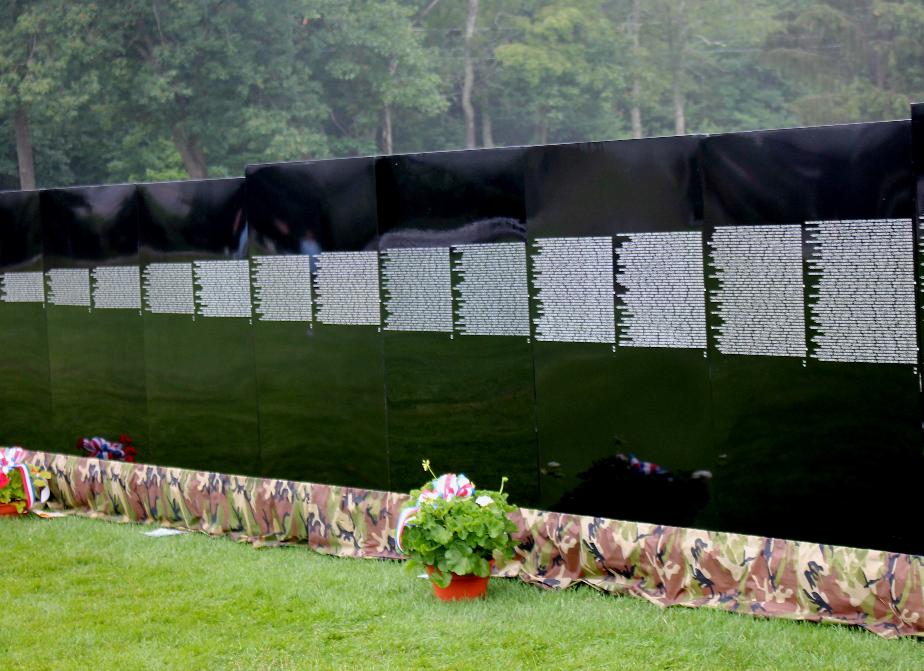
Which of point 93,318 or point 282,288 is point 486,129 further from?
point 282,288

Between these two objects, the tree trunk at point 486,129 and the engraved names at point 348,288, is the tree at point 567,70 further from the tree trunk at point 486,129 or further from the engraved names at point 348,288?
the engraved names at point 348,288

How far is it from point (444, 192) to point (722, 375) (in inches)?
92.7

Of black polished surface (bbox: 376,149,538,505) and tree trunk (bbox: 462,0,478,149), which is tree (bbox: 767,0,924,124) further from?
black polished surface (bbox: 376,149,538,505)

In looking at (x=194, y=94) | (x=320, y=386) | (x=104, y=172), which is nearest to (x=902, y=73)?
(x=194, y=94)

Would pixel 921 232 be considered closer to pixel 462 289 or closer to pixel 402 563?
pixel 462 289

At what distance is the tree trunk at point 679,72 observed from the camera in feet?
131

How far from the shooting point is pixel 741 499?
7.34 m

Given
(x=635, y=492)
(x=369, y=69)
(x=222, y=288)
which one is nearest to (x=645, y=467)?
(x=635, y=492)

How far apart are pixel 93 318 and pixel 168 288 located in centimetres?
104

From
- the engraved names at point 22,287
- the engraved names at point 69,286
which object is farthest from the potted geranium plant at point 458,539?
the engraved names at point 22,287

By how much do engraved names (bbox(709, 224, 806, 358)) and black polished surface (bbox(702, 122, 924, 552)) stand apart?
0.04 metres

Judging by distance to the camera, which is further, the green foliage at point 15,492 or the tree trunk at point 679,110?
the tree trunk at point 679,110

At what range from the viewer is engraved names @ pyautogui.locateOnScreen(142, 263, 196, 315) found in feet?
34.9

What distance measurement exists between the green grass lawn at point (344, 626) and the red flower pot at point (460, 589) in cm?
12
